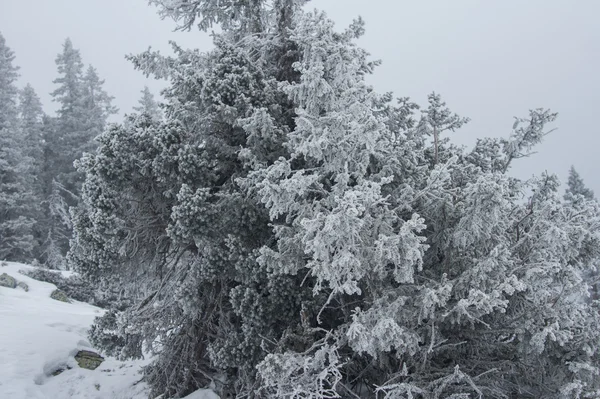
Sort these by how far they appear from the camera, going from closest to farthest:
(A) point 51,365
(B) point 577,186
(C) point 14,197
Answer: (A) point 51,365 < (C) point 14,197 < (B) point 577,186

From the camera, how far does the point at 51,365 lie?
8.94 meters

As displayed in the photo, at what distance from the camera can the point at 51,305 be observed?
13.9 m

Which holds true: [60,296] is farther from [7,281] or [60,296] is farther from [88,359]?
[88,359]

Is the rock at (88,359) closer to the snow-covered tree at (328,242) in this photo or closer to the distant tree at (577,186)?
the snow-covered tree at (328,242)

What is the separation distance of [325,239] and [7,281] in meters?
14.7

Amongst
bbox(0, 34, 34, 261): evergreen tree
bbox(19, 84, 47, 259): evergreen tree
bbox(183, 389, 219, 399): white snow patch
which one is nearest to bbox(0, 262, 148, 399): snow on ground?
bbox(183, 389, 219, 399): white snow patch

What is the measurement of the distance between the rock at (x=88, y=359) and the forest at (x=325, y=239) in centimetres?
153

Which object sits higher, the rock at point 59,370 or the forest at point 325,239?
the forest at point 325,239

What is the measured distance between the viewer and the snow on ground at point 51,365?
8.17 m

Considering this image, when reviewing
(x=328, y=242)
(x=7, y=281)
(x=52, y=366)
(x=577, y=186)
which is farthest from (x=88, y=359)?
(x=577, y=186)

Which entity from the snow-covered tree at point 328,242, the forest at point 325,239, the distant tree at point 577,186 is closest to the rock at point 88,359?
the forest at point 325,239

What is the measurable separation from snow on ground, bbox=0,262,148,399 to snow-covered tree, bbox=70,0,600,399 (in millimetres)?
997

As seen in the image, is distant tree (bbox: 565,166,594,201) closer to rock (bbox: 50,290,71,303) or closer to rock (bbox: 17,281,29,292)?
rock (bbox: 50,290,71,303)

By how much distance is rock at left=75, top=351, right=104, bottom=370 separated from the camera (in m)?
9.49
